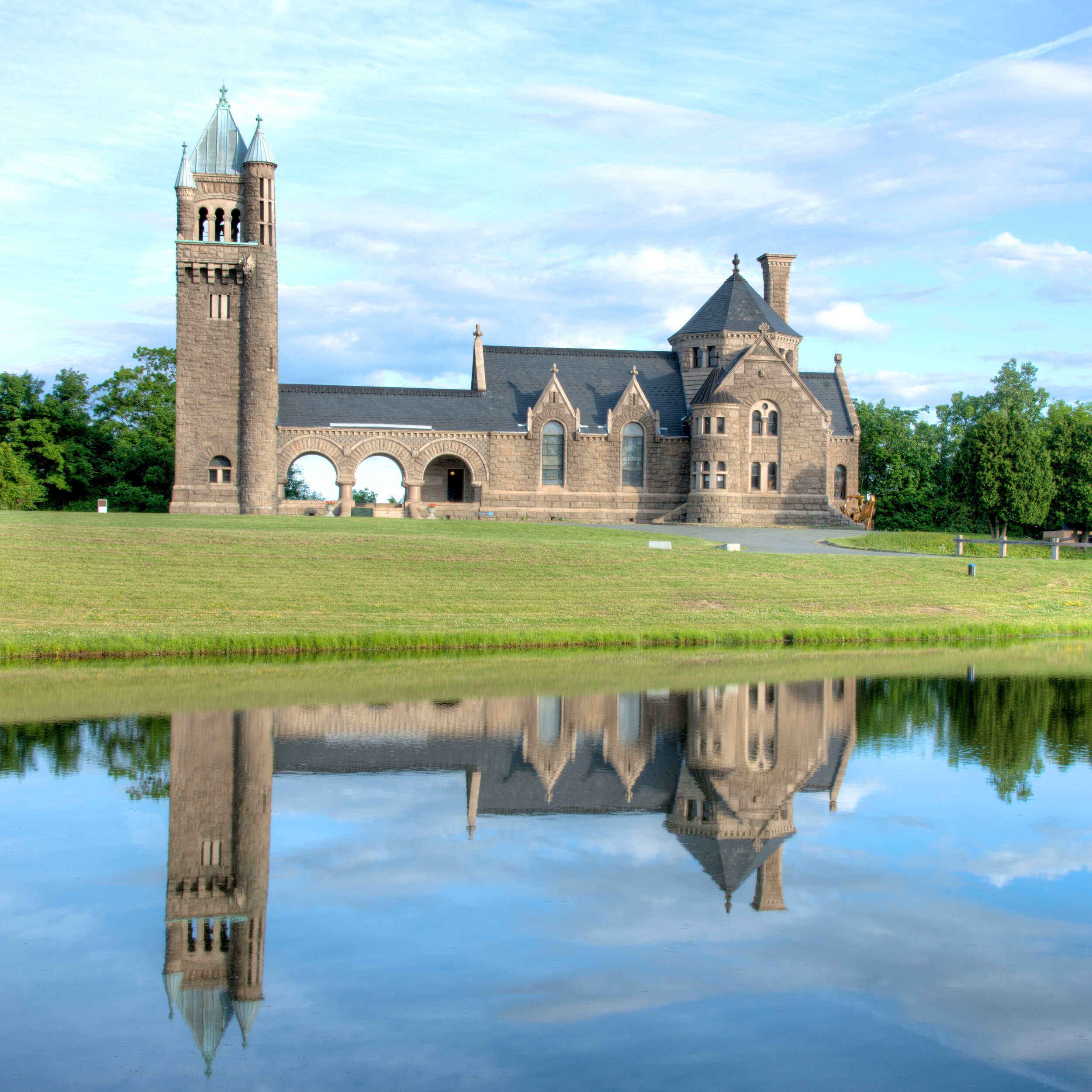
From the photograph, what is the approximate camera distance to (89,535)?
126 feet

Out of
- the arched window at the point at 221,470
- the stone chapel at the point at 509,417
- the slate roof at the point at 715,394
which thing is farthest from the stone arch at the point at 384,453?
the slate roof at the point at 715,394

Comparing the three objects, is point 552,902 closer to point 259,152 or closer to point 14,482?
point 259,152

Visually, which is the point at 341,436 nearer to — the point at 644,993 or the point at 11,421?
the point at 11,421

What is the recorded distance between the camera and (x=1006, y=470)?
207ft

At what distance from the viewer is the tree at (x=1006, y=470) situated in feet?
206

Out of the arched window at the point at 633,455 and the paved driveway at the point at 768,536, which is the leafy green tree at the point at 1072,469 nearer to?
the paved driveway at the point at 768,536

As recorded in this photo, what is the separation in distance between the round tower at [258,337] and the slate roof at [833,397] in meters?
30.7

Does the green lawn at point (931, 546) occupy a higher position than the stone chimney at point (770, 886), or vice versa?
the green lawn at point (931, 546)

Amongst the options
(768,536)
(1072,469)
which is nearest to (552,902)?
(768,536)

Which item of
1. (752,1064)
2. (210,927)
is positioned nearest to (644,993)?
(752,1064)

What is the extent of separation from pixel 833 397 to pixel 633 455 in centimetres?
1409

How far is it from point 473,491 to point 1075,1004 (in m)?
56.2

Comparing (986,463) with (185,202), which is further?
(986,463)

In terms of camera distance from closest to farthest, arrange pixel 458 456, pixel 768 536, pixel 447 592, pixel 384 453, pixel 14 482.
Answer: pixel 447 592 < pixel 768 536 < pixel 384 453 < pixel 458 456 < pixel 14 482
